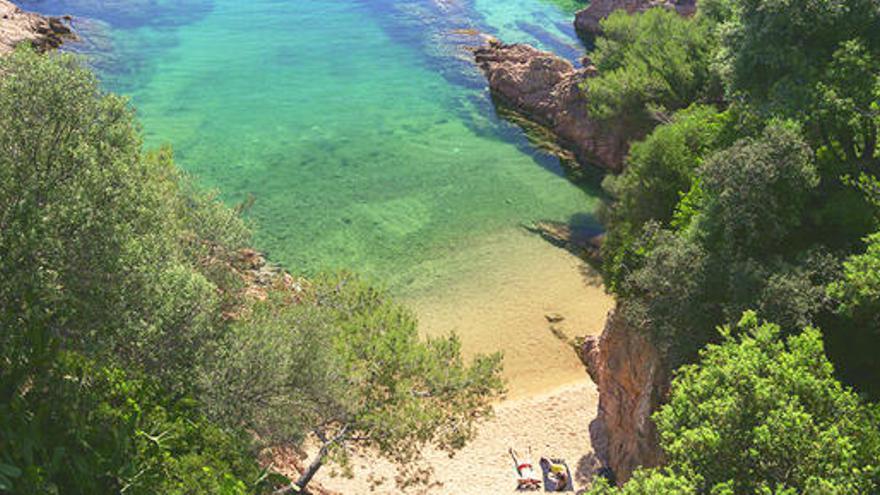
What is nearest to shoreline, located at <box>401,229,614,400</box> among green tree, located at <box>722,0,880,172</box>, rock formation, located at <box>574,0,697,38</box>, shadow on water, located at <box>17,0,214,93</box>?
green tree, located at <box>722,0,880,172</box>

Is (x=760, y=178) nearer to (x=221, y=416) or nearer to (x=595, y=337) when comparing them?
(x=595, y=337)

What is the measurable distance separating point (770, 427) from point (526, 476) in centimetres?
1481

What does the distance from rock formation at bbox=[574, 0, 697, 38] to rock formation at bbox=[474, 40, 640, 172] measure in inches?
481

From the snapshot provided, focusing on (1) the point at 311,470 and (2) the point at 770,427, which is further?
(1) the point at 311,470

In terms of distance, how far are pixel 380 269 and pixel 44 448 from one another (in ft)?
86.0

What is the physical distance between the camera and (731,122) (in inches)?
1252

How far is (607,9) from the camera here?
250 ft

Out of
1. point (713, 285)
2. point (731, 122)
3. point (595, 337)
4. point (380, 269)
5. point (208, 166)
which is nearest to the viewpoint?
point (713, 285)

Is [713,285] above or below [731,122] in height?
below

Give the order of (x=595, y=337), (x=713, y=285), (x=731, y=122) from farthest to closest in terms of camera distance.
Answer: (x=595, y=337) < (x=731, y=122) < (x=713, y=285)

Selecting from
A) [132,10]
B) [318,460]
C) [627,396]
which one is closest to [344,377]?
[318,460]

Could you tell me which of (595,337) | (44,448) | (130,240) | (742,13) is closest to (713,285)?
(595,337)

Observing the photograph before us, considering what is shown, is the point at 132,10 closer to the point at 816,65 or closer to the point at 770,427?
the point at 816,65

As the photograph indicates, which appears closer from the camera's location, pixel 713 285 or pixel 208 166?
pixel 713 285
